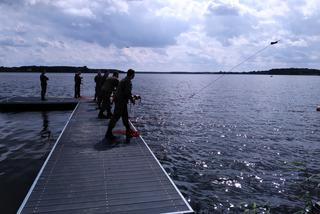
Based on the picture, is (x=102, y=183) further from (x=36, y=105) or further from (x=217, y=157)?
(x=36, y=105)

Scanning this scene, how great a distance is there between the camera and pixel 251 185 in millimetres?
10695

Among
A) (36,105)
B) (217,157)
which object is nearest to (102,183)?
(217,157)

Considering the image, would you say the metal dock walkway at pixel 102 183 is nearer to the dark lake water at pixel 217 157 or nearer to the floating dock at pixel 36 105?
the dark lake water at pixel 217 157

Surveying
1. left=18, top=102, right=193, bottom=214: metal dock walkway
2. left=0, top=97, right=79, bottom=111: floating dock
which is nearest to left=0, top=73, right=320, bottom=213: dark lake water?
left=0, top=97, right=79, bottom=111: floating dock

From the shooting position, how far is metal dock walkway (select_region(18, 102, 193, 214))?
6172 millimetres

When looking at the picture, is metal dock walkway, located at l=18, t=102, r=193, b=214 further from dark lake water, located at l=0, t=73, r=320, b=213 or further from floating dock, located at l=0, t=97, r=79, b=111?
floating dock, located at l=0, t=97, r=79, b=111

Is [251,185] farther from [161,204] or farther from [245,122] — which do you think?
[245,122]

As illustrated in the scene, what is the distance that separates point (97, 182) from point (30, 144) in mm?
8503

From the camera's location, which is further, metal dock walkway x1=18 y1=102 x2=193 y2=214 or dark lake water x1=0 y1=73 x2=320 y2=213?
dark lake water x1=0 y1=73 x2=320 y2=213

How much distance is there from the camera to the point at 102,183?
7348 millimetres

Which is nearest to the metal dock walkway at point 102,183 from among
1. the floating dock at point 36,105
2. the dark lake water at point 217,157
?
the dark lake water at point 217,157

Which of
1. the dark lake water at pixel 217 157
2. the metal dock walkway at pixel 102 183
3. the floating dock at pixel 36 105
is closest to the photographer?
the metal dock walkway at pixel 102 183

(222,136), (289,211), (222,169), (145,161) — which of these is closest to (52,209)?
(145,161)

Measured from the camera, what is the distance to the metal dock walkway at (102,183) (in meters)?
6.17
